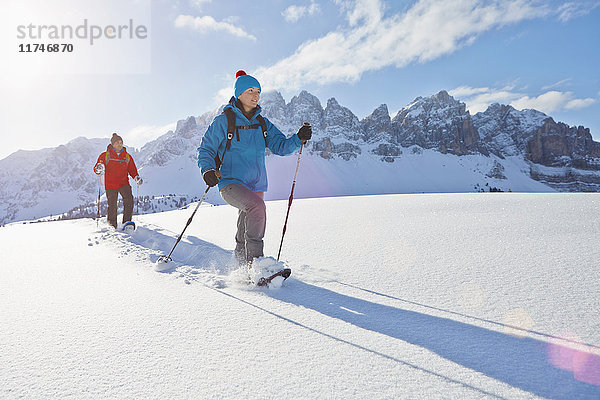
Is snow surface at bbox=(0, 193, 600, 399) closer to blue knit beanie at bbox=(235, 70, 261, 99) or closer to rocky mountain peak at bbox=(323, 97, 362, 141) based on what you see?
blue knit beanie at bbox=(235, 70, 261, 99)

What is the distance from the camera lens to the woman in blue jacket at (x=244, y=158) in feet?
10.6

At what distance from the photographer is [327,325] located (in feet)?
6.09

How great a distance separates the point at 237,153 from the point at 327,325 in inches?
91.6

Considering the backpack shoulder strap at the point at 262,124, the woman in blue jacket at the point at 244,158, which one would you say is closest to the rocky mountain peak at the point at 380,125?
the backpack shoulder strap at the point at 262,124

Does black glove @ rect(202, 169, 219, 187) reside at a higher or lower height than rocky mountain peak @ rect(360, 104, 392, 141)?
lower

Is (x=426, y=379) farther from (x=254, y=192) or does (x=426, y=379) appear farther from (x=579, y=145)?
(x=579, y=145)

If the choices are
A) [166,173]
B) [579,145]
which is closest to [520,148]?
[579,145]

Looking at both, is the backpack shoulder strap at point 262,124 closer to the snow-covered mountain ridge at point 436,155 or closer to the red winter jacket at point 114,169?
the red winter jacket at point 114,169

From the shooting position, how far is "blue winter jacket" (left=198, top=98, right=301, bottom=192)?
342cm

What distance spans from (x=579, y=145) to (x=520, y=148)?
31.0m

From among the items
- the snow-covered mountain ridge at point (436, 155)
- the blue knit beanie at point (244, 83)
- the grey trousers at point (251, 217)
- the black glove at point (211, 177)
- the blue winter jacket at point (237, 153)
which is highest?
the snow-covered mountain ridge at point (436, 155)

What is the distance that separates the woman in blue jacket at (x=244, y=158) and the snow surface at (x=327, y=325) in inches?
26.7

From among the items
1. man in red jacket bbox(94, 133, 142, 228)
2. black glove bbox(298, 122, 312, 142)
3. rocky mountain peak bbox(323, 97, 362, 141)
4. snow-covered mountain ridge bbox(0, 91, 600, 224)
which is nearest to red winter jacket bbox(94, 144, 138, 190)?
man in red jacket bbox(94, 133, 142, 228)

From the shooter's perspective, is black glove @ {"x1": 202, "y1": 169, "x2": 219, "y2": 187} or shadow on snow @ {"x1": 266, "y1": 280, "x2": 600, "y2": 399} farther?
black glove @ {"x1": 202, "y1": 169, "x2": 219, "y2": 187}
